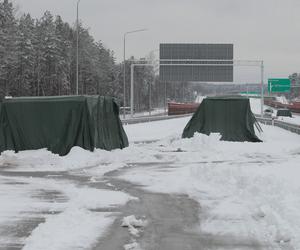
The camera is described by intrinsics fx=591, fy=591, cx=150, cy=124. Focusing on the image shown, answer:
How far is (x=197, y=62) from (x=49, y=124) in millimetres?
48062

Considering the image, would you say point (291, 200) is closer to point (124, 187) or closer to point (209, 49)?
point (124, 187)

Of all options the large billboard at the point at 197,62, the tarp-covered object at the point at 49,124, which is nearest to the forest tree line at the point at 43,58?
the large billboard at the point at 197,62

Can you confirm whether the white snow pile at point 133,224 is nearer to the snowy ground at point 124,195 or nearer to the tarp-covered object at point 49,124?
the snowy ground at point 124,195

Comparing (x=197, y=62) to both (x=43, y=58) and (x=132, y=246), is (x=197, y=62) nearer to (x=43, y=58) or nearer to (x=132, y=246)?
(x=43, y=58)

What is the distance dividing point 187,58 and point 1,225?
5892 cm

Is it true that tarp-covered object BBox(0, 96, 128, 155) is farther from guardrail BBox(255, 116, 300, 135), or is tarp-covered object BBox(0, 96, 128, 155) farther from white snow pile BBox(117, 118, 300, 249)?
guardrail BBox(255, 116, 300, 135)

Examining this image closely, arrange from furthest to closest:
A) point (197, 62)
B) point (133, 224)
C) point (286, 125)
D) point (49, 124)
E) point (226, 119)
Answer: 1. point (197, 62)
2. point (286, 125)
3. point (226, 119)
4. point (49, 124)
5. point (133, 224)

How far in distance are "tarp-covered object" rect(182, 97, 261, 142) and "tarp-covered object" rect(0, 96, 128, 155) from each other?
10.3 m

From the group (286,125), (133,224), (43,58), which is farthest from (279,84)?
(133,224)

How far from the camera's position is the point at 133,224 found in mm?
9414

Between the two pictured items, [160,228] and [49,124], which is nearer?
[160,228]

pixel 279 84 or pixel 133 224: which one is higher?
pixel 279 84

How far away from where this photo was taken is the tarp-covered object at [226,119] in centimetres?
3039

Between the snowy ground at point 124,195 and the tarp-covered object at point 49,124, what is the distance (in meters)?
0.63
